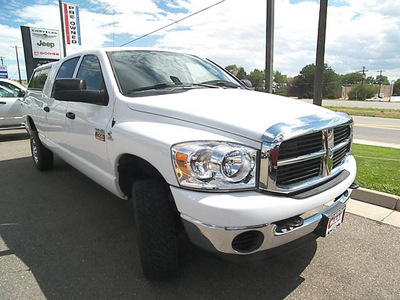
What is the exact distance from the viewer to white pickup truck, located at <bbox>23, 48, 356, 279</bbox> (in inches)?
70.5

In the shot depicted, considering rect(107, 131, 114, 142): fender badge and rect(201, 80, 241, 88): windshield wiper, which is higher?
rect(201, 80, 241, 88): windshield wiper

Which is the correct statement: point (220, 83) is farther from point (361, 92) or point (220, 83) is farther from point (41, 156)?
point (361, 92)

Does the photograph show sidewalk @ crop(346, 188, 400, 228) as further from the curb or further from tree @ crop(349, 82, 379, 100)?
tree @ crop(349, 82, 379, 100)

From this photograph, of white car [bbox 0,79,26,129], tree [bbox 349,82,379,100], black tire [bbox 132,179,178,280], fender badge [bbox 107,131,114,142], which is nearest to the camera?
black tire [bbox 132,179,178,280]

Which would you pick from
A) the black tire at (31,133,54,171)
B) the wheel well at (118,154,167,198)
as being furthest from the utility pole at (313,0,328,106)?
the black tire at (31,133,54,171)

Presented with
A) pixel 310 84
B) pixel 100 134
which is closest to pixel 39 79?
pixel 100 134

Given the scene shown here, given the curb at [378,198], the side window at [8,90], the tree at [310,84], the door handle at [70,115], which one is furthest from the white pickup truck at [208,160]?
the tree at [310,84]

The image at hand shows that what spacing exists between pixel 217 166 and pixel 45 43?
66.2 feet

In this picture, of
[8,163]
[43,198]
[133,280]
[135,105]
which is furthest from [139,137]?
[8,163]

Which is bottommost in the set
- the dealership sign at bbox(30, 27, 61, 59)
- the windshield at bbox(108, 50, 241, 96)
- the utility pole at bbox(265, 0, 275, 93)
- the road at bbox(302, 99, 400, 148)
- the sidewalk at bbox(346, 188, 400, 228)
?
the road at bbox(302, 99, 400, 148)

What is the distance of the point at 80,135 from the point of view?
3.22 metres

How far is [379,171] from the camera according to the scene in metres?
4.72

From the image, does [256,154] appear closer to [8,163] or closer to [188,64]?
[188,64]

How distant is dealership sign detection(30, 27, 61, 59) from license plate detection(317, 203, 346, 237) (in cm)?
2001
